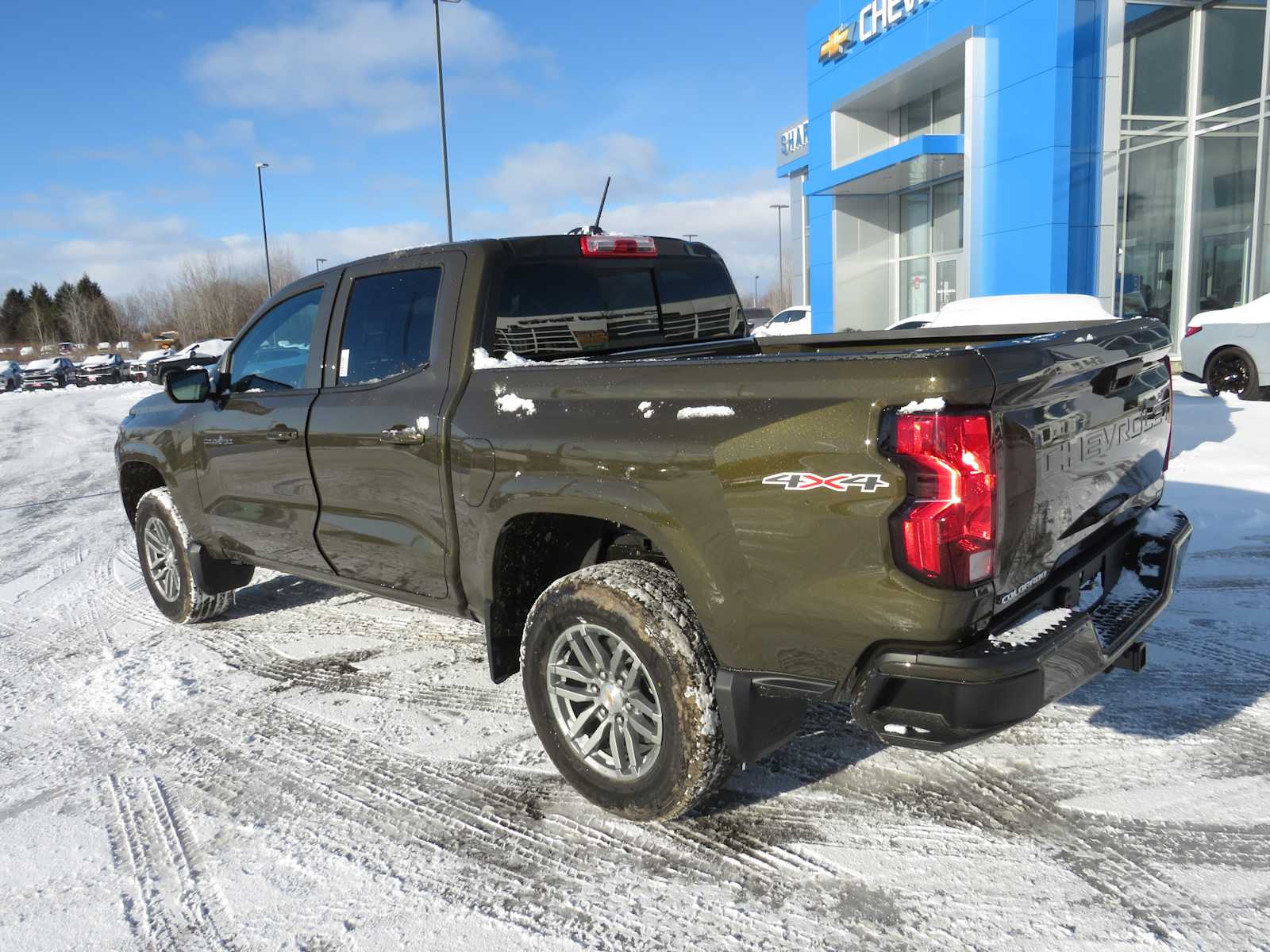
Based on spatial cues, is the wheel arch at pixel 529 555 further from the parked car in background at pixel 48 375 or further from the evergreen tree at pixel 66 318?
the evergreen tree at pixel 66 318

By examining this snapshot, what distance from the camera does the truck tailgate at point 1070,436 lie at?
2.38 metres

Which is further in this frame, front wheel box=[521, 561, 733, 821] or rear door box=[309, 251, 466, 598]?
rear door box=[309, 251, 466, 598]

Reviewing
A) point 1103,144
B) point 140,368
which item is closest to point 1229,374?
point 1103,144

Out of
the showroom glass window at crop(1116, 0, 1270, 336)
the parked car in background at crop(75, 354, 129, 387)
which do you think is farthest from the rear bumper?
the parked car in background at crop(75, 354, 129, 387)

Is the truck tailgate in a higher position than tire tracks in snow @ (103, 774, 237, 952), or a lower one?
higher

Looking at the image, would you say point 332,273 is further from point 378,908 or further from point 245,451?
point 378,908

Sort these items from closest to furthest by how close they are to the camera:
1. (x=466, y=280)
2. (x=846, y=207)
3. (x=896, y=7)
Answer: (x=466, y=280)
(x=896, y=7)
(x=846, y=207)

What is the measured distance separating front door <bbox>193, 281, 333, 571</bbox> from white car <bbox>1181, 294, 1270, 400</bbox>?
11927 mm

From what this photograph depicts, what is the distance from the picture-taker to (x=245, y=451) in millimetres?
4551

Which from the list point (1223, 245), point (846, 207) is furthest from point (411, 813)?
point (846, 207)

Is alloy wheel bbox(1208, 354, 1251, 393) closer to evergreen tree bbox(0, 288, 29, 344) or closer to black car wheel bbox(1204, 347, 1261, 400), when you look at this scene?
black car wheel bbox(1204, 347, 1261, 400)

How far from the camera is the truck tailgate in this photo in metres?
2.38

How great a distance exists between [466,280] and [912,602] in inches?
83.8

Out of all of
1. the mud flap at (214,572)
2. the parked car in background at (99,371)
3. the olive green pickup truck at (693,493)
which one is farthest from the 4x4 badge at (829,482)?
the parked car in background at (99,371)
